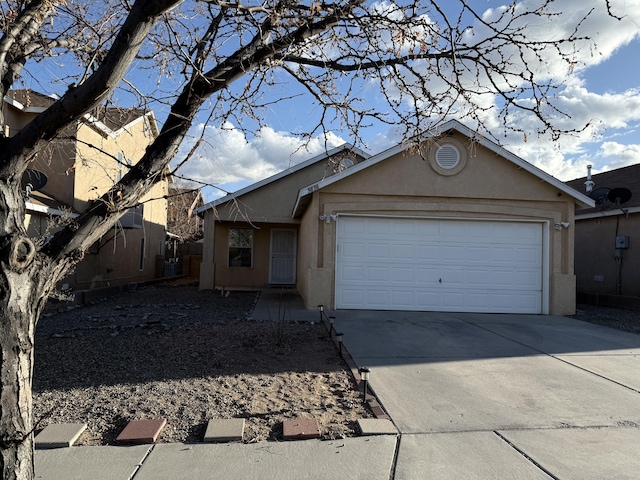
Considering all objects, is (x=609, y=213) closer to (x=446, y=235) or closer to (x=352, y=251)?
(x=446, y=235)

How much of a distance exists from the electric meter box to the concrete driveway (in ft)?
20.7

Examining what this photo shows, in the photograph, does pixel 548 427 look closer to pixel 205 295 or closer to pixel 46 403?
pixel 46 403

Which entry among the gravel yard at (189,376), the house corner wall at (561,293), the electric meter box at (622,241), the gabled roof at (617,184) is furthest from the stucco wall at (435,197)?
the gabled roof at (617,184)

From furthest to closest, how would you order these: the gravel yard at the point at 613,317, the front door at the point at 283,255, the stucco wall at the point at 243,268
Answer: the front door at the point at 283,255, the stucco wall at the point at 243,268, the gravel yard at the point at 613,317

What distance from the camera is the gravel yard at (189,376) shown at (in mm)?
4461

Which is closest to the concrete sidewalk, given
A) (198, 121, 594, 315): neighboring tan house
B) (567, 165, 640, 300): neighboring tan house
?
(198, 121, 594, 315): neighboring tan house

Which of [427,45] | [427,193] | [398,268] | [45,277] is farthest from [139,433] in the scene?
[427,193]

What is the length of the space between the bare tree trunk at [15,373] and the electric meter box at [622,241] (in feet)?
52.6

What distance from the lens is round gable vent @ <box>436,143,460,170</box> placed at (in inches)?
440

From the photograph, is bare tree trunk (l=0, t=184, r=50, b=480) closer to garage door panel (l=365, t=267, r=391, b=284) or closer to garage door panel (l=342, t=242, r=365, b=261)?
garage door panel (l=342, t=242, r=365, b=261)

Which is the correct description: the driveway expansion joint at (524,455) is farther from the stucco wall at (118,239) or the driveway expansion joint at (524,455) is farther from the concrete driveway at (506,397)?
the stucco wall at (118,239)

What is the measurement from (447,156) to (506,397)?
23.8 feet

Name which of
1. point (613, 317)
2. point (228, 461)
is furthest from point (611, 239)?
point (228, 461)

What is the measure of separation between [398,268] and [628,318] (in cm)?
587
